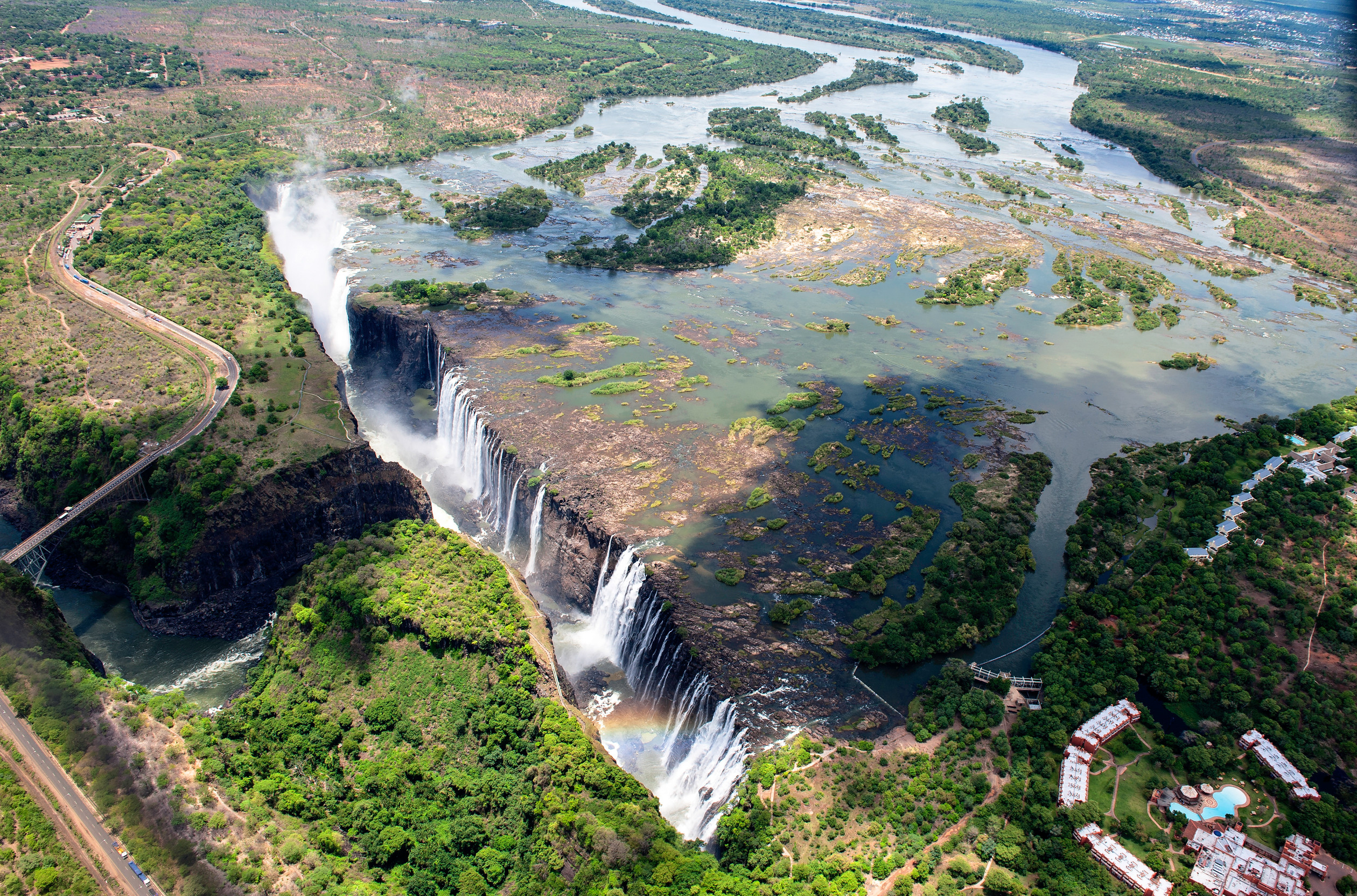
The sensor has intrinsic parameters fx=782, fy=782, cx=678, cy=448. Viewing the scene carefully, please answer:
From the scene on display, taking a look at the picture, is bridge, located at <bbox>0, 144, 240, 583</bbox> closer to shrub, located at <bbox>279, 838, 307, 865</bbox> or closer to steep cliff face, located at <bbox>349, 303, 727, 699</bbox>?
steep cliff face, located at <bbox>349, 303, 727, 699</bbox>

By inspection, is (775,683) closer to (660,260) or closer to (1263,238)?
(660,260)

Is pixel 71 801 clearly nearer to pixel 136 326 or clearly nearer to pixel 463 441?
pixel 463 441

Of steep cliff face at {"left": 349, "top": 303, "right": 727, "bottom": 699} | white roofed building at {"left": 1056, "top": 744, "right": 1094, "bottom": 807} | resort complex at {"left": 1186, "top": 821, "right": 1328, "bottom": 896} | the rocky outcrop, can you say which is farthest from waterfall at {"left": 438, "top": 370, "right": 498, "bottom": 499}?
resort complex at {"left": 1186, "top": 821, "right": 1328, "bottom": 896}

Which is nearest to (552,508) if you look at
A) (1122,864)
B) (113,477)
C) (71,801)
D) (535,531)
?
(535,531)

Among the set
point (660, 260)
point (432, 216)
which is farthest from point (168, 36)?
point (660, 260)

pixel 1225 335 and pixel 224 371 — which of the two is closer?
pixel 224 371

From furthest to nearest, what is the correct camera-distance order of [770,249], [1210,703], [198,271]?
1. [770,249]
2. [198,271]
3. [1210,703]
